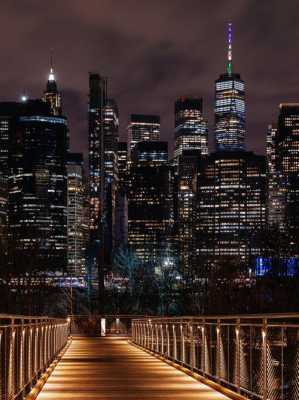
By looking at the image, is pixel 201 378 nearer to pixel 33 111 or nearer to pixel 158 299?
pixel 158 299

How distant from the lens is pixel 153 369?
1959cm

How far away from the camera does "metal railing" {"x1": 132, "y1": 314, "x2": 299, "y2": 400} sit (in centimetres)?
A: 1064

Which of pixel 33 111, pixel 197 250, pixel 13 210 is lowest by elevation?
pixel 197 250

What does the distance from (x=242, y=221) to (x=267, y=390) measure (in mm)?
134510

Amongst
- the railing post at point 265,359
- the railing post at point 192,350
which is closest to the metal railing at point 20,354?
the railing post at point 192,350

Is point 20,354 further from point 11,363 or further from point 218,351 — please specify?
point 218,351

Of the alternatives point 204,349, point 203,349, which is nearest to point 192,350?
point 203,349

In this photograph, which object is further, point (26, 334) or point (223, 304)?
point (223, 304)

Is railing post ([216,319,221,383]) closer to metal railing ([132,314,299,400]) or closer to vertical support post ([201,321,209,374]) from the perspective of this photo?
metal railing ([132,314,299,400])

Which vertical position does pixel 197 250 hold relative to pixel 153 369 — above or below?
above

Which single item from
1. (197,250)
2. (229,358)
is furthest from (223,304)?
(229,358)

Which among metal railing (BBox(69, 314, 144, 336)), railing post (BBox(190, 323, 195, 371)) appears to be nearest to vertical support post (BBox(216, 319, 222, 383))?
railing post (BBox(190, 323, 195, 371))

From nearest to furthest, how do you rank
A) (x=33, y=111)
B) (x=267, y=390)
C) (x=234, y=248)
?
(x=267, y=390)
(x=234, y=248)
(x=33, y=111)

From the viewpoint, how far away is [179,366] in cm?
1973
